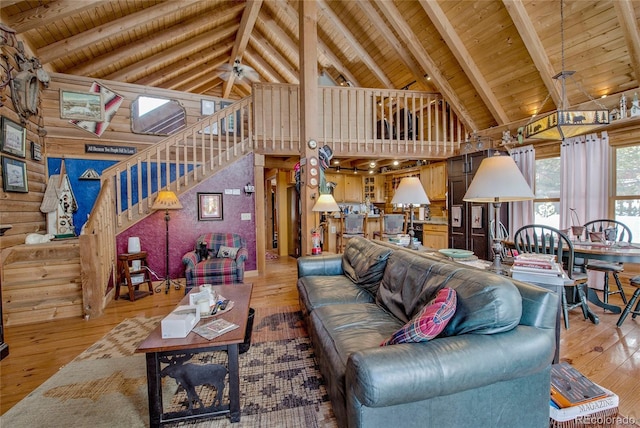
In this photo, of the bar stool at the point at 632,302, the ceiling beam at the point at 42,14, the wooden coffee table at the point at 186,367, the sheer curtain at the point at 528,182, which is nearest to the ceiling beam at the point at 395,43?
the sheer curtain at the point at 528,182

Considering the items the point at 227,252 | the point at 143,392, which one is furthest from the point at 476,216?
the point at 143,392

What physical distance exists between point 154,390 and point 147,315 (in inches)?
78.7

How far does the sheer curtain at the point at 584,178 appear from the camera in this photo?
12.4ft

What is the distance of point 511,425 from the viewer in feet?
4.42

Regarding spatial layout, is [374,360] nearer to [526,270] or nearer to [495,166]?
[526,270]

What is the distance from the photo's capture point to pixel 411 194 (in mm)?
2682

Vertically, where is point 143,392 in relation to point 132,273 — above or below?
below

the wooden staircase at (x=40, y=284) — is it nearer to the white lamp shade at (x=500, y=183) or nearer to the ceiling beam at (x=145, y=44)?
the ceiling beam at (x=145, y=44)

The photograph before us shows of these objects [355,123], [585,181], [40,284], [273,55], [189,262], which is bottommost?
[40,284]

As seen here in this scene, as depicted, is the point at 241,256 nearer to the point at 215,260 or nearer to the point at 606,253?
the point at 215,260

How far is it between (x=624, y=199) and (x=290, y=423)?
4.93 metres

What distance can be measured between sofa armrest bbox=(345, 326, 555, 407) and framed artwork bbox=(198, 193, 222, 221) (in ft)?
13.6

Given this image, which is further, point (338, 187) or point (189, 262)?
point (338, 187)

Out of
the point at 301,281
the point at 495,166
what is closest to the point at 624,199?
the point at 495,166
